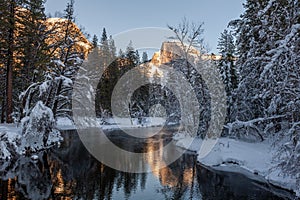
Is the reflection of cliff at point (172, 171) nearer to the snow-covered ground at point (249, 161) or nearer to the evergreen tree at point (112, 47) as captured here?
the snow-covered ground at point (249, 161)

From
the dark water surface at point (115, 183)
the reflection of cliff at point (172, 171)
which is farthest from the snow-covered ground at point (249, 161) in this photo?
the reflection of cliff at point (172, 171)

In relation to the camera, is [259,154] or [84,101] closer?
[259,154]

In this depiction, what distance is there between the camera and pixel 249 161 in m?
16.2

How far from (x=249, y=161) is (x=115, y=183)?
27.0 feet

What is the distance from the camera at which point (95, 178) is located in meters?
14.0

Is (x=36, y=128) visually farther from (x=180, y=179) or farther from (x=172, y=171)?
(x=180, y=179)

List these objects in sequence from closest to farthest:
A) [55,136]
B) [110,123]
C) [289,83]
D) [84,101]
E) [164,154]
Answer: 1. [289,83]
2. [164,154]
3. [55,136]
4. [84,101]
5. [110,123]

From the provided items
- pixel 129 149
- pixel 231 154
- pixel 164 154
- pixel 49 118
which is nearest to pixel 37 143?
pixel 49 118

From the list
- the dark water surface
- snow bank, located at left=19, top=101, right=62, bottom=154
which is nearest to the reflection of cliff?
the dark water surface

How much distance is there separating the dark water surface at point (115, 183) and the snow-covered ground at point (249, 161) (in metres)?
0.65

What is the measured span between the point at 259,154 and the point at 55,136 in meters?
17.2

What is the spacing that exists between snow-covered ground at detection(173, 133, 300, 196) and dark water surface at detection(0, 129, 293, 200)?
65cm

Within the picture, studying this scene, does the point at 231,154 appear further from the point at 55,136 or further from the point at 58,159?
the point at 55,136

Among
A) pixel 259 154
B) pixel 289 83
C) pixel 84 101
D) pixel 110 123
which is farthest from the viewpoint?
pixel 110 123
